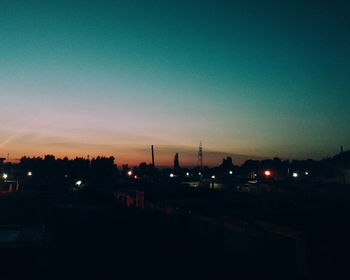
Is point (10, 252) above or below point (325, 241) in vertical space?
below

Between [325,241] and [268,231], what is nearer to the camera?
[325,241]

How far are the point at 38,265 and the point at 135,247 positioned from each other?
13.5 feet

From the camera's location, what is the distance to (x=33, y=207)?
25453 mm

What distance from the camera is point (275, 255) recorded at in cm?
969

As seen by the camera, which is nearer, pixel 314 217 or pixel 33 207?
pixel 314 217

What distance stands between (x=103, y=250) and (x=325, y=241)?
8.77 m

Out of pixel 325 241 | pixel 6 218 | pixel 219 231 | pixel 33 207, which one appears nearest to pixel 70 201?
pixel 33 207

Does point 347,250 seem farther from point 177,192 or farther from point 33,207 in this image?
point 33,207

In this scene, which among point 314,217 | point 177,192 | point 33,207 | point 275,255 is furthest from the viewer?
point 177,192

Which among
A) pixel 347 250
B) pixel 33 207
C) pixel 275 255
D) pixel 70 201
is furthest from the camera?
pixel 70 201

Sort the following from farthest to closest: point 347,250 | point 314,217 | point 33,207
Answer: point 33,207 < point 314,217 < point 347,250

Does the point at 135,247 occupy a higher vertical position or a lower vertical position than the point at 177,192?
lower

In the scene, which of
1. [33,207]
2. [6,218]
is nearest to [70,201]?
[33,207]

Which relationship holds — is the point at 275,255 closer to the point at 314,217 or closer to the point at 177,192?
the point at 314,217
